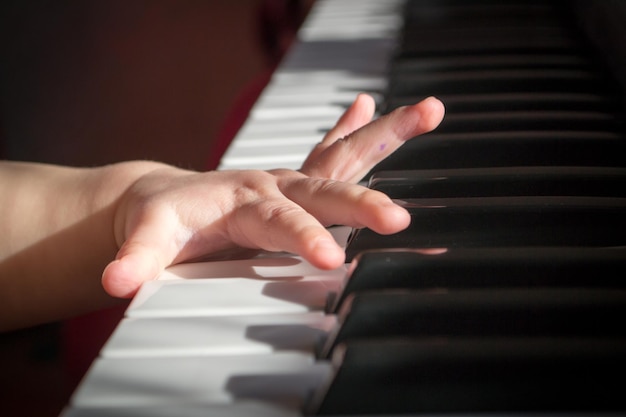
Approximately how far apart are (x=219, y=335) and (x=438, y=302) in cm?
13

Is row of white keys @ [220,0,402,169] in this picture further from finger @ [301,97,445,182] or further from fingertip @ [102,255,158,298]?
fingertip @ [102,255,158,298]

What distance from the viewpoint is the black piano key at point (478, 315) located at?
474 mm

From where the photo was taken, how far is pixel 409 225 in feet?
2.04

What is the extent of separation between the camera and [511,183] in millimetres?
680

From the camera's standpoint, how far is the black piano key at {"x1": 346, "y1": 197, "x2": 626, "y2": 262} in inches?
23.2

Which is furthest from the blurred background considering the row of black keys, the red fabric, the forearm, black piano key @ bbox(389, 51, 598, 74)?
the row of black keys

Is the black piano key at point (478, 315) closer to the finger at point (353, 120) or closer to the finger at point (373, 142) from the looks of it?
the finger at point (373, 142)

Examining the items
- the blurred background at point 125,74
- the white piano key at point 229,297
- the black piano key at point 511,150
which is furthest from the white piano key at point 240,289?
the blurred background at point 125,74

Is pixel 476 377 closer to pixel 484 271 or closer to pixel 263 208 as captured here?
pixel 484 271

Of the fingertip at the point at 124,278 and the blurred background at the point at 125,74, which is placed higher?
the fingertip at the point at 124,278

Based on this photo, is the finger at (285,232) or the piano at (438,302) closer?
the piano at (438,302)

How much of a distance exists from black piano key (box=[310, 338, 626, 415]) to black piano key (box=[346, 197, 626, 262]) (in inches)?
5.8

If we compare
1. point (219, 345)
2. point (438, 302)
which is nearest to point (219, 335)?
point (219, 345)

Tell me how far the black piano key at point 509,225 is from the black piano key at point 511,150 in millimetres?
129
